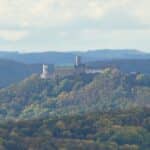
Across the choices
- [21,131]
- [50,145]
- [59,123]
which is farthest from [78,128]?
[50,145]

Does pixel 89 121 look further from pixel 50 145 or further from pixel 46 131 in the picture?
pixel 50 145

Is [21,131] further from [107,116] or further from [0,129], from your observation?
[107,116]

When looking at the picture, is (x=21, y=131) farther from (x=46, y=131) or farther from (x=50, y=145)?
(x=50, y=145)


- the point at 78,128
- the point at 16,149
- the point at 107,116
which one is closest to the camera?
the point at 16,149

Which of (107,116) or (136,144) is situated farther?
(107,116)

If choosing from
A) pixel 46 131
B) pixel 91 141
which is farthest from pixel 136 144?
pixel 46 131

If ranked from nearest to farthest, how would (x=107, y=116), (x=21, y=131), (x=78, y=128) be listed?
1. (x=21, y=131)
2. (x=78, y=128)
3. (x=107, y=116)

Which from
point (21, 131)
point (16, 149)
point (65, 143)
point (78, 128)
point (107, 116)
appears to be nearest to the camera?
point (16, 149)

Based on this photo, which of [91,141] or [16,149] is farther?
[91,141]

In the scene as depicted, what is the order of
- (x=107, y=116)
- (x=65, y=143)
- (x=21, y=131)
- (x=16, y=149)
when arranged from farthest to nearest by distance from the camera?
(x=107, y=116) → (x=21, y=131) → (x=65, y=143) → (x=16, y=149)
